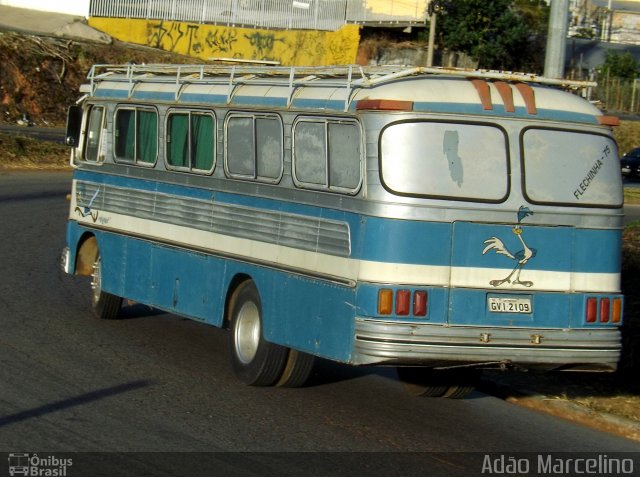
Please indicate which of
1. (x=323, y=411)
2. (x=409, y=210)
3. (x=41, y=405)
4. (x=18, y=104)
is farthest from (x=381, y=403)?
(x=18, y=104)

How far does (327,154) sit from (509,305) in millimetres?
1831

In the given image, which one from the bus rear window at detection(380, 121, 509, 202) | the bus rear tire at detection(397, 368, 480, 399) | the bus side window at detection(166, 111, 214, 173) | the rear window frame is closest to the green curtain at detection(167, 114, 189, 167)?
the bus side window at detection(166, 111, 214, 173)

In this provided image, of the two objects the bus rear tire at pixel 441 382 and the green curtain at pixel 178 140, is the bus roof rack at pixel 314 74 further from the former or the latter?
the bus rear tire at pixel 441 382

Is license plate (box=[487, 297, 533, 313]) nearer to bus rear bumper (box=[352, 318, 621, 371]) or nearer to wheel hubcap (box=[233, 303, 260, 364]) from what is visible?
bus rear bumper (box=[352, 318, 621, 371])

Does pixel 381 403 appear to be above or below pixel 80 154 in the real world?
below

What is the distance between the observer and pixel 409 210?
8.46 meters

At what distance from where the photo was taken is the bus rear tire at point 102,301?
42.3ft

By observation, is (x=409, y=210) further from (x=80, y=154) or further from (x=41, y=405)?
(x=80, y=154)

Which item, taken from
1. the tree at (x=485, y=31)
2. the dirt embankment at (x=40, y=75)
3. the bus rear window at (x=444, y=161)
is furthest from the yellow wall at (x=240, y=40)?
the bus rear window at (x=444, y=161)

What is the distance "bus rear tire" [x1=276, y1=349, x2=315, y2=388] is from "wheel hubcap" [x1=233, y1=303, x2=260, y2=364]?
1.05 ft

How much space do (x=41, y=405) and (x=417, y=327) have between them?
2863 mm

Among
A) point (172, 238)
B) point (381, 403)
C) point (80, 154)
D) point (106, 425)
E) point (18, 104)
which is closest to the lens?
point (106, 425)

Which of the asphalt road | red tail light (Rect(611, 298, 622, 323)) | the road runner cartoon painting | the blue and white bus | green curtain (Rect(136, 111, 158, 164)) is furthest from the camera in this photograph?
green curtain (Rect(136, 111, 158, 164))

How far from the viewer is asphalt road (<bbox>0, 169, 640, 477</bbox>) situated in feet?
25.2
